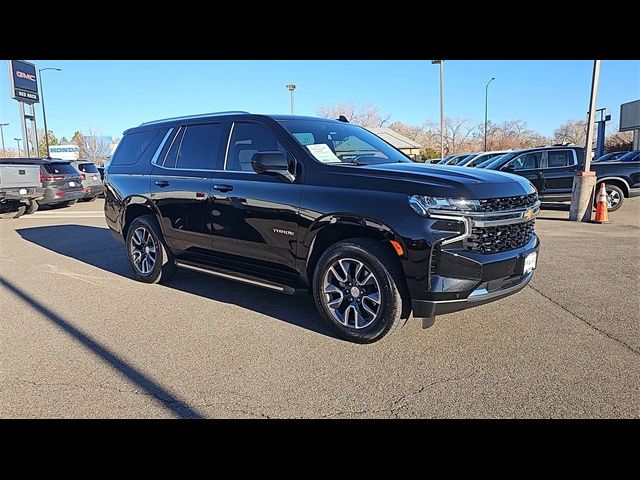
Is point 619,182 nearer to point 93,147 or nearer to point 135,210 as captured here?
point 135,210

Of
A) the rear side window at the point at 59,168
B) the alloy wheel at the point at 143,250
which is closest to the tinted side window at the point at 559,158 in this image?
the alloy wheel at the point at 143,250

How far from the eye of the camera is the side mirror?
4.09 metres

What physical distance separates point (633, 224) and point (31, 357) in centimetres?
1119

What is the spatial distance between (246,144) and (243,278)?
4.50ft

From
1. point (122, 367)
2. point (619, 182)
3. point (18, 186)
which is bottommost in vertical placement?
point (122, 367)

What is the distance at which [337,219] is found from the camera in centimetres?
389

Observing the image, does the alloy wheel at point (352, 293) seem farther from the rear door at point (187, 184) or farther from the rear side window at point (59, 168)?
the rear side window at point (59, 168)

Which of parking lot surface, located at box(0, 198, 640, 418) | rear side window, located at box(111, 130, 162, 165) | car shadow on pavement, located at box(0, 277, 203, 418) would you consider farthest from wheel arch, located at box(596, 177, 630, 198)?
car shadow on pavement, located at box(0, 277, 203, 418)

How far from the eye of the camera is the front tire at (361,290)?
3.67 meters

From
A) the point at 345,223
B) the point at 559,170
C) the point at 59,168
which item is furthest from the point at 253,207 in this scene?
the point at 59,168

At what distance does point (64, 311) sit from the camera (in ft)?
16.2

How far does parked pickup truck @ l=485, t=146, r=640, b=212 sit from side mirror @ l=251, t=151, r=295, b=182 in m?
9.78

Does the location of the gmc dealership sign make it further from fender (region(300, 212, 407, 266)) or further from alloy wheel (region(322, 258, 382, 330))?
alloy wheel (region(322, 258, 382, 330))

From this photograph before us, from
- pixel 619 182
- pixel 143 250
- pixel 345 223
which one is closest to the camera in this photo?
pixel 345 223
